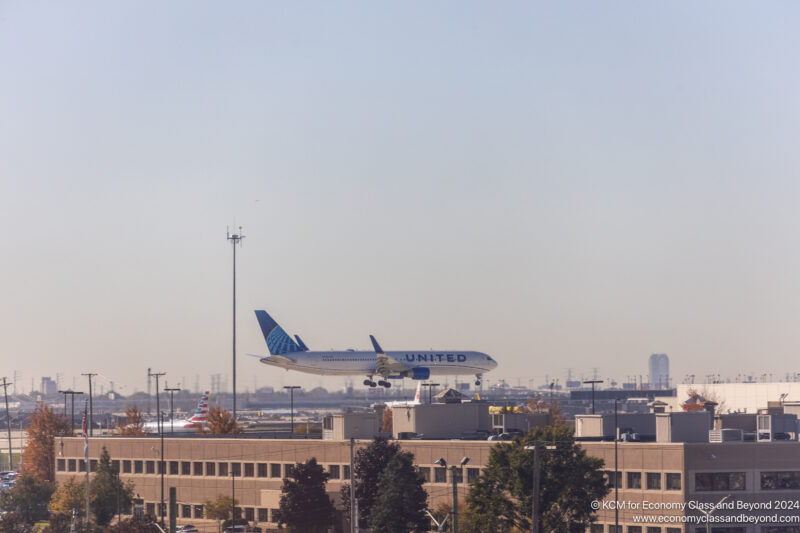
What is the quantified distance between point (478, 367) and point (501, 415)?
63917 millimetres

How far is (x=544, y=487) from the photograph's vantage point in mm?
81438

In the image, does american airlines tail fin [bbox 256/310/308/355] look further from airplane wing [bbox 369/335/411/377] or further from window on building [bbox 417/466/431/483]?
window on building [bbox 417/466/431/483]

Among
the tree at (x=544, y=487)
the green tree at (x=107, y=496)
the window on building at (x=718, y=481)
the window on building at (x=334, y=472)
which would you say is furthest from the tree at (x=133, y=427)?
the window on building at (x=718, y=481)

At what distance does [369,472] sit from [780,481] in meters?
31.8

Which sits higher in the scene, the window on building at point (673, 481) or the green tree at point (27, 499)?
the window on building at point (673, 481)

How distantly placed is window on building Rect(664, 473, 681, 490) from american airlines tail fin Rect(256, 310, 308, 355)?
277ft

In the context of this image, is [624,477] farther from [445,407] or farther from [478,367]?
[478,367]

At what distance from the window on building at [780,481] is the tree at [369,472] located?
28711mm

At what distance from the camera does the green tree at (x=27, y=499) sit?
133250 mm

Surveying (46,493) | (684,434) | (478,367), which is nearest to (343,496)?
(684,434)

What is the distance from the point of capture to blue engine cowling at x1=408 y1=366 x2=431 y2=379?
16500 cm

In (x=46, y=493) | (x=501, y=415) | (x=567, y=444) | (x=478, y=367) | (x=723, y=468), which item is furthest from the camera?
(x=478, y=367)

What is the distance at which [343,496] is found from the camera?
314 feet

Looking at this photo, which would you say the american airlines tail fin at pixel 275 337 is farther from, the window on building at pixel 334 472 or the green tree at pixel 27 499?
the window on building at pixel 334 472
